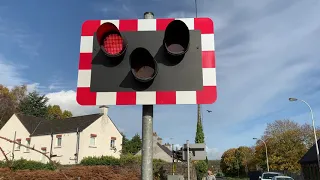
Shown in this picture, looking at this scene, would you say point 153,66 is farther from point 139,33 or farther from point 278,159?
point 278,159

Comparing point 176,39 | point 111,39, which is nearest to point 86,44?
point 111,39

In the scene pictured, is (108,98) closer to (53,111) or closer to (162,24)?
(162,24)

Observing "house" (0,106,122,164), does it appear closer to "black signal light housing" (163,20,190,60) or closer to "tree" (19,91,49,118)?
"tree" (19,91,49,118)

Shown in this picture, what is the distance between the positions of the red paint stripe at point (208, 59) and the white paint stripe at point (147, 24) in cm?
56

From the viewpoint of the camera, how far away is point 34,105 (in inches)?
2643

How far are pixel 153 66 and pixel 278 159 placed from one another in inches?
2015

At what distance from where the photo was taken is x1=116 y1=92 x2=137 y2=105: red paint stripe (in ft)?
8.85

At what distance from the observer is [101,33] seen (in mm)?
2807

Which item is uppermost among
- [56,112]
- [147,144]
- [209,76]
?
[56,112]

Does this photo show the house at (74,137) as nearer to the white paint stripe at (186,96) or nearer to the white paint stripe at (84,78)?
the white paint stripe at (84,78)

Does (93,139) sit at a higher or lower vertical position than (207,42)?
higher

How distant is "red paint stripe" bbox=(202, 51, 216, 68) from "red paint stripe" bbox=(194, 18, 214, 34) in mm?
234

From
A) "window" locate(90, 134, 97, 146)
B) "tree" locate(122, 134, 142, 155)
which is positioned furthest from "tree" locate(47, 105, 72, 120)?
"window" locate(90, 134, 97, 146)

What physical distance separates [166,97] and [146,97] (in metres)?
0.18
